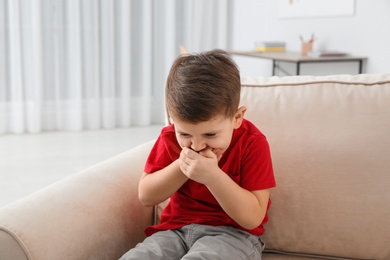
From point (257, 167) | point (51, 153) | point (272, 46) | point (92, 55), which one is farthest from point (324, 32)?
point (257, 167)

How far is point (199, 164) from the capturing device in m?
1.13

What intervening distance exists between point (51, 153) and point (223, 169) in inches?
108

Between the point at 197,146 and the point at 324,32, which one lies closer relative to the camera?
the point at 197,146

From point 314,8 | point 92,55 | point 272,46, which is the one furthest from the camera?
point 92,55

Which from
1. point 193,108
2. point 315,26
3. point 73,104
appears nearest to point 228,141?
point 193,108

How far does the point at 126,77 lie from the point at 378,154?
3.55 meters

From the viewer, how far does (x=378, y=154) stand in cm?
130

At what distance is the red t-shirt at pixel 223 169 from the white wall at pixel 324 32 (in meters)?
2.47

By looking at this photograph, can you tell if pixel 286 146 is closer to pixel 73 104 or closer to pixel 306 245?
pixel 306 245

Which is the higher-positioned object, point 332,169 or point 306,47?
point 306,47

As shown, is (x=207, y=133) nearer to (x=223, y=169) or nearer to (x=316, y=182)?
(x=223, y=169)

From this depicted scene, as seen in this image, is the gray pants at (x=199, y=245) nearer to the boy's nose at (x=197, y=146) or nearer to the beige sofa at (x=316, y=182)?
the beige sofa at (x=316, y=182)

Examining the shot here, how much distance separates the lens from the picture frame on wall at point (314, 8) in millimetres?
3781

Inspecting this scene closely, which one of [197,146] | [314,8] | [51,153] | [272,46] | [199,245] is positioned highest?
[314,8]
